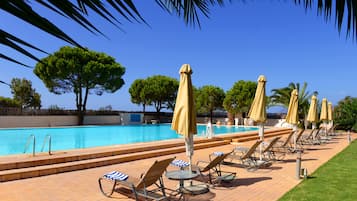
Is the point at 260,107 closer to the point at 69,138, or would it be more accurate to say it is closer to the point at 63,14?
the point at 63,14

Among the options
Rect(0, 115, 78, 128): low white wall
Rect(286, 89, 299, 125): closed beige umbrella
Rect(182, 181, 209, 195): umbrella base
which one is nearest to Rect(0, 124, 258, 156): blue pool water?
Rect(0, 115, 78, 128): low white wall

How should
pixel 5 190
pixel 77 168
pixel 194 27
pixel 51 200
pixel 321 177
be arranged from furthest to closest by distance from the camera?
1. pixel 77 168
2. pixel 321 177
3. pixel 5 190
4. pixel 51 200
5. pixel 194 27

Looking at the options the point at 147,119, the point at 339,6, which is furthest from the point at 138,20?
the point at 147,119

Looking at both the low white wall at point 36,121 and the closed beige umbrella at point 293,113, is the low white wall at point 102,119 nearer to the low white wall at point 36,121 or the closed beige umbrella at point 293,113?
the low white wall at point 36,121

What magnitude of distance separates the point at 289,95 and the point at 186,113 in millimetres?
25190

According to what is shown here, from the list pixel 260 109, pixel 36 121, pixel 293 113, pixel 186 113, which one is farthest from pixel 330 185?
pixel 36 121

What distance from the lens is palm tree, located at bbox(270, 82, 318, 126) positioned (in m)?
29.0

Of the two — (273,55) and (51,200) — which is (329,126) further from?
(51,200)

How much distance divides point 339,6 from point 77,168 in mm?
9332

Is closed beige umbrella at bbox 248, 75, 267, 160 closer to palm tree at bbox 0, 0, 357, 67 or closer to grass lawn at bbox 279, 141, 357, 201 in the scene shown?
grass lawn at bbox 279, 141, 357, 201

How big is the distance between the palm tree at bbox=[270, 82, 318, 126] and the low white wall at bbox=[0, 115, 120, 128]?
17719 mm

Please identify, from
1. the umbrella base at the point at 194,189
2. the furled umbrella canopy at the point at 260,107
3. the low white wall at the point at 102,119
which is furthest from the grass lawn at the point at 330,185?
the low white wall at the point at 102,119

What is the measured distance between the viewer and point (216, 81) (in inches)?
1559

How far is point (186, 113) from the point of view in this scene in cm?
672
